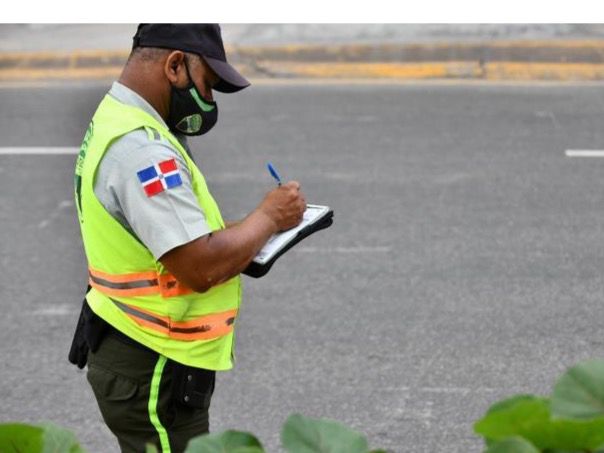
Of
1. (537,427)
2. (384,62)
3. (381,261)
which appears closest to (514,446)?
(537,427)

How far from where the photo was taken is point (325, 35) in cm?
1309

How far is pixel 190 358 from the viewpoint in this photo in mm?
3301

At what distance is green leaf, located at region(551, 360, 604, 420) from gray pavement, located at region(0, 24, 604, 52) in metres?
10.9

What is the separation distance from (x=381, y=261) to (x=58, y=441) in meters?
5.78

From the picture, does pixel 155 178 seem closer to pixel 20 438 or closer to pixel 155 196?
pixel 155 196

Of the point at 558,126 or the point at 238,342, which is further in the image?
the point at 558,126

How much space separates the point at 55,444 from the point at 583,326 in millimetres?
5073

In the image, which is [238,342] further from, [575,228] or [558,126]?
[558,126]

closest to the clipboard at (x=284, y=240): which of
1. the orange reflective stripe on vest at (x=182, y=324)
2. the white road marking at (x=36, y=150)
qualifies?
the orange reflective stripe on vest at (x=182, y=324)

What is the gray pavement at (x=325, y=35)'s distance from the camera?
12625 millimetres

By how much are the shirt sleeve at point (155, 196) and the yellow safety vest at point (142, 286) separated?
0.19 ft

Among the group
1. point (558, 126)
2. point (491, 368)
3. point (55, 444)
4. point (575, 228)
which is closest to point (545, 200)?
point (575, 228)

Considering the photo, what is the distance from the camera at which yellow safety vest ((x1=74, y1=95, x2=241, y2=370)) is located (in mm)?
3166

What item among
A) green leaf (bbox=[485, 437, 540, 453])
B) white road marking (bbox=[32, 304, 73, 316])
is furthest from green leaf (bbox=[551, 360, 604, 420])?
white road marking (bbox=[32, 304, 73, 316])
